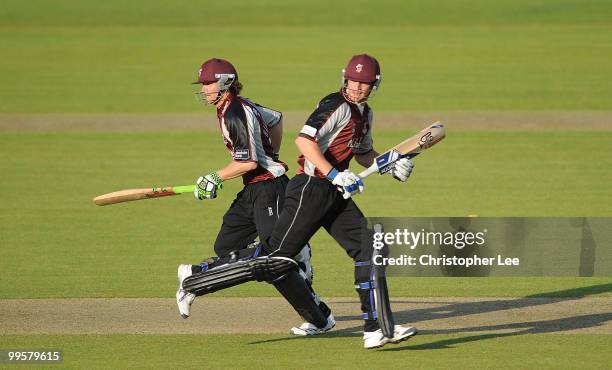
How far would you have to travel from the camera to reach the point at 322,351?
8836mm

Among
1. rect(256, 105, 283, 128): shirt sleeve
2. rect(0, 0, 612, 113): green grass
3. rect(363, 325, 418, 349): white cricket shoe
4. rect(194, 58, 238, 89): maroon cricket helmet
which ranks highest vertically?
rect(0, 0, 612, 113): green grass

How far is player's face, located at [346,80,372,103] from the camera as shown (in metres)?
8.73

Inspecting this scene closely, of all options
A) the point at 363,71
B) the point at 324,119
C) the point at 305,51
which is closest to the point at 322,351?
the point at 324,119

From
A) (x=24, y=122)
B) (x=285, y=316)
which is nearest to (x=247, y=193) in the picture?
(x=285, y=316)

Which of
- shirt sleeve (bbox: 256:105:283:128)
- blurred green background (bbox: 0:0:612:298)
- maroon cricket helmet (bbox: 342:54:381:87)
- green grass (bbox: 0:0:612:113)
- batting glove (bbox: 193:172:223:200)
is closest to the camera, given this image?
maroon cricket helmet (bbox: 342:54:381:87)

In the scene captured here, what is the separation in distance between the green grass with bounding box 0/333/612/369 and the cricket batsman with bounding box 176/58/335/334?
0.33 meters

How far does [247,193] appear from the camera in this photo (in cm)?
947

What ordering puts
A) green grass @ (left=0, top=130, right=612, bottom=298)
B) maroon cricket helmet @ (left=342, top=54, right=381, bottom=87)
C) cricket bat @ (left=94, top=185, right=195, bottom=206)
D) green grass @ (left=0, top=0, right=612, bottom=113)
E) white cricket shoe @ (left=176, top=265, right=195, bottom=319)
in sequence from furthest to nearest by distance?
green grass @ (left=0, top=0, right=612, bottom=113), green grass @ (left=0, top=130, right=612, bottom=298), cricket bat @ (left=94, top=185, right=195, bottom=206), white cricket shoe @ (left=176, top=265, right=195, bottom=319), maroon cricket helmet @ (left=342, top=54, right=381, bottom=87)

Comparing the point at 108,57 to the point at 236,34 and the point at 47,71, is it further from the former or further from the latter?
the point at 236,34

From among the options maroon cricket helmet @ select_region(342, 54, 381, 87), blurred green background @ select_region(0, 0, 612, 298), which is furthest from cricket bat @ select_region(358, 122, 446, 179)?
blurred green background @ select_region(0, 0, 612, 298)

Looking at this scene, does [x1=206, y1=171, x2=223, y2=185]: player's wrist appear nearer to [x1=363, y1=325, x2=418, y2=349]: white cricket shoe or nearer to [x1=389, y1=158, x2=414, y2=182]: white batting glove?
[x1=389, y1=158, x2=414, y2=182]: white batting glove

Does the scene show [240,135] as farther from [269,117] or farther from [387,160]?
[387,160]

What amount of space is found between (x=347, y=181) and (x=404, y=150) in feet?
2.01

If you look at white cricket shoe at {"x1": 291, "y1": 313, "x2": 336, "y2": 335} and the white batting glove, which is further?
white cricket shoe at {"x1": 291, "y1": 313, "x2": 336, "y2": 335}
